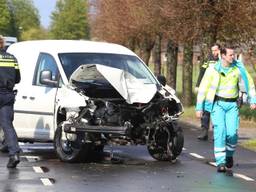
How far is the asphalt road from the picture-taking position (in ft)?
29.4

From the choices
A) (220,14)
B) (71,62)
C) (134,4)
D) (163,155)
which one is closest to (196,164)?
(163,155)

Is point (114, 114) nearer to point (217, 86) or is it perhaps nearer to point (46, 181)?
point (217, 86)

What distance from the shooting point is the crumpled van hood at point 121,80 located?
11.0 meters

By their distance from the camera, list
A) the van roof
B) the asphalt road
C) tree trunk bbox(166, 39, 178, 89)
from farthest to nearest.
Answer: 1. tree trunk bbox(166, 39, 178, 89)
2. the van roof
3. the asphalt road

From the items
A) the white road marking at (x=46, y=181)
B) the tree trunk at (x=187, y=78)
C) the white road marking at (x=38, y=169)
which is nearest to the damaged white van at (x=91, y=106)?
the white road marking at (x=38, y=169)

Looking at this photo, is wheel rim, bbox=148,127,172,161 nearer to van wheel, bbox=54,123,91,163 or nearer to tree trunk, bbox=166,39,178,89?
van wheel, bbox=54,123,91,163

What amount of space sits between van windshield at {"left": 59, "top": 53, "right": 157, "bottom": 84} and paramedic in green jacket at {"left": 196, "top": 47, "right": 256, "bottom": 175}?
5.73 feet

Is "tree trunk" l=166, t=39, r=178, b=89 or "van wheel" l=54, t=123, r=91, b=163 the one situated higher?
"tree trunk" l=166, t=39, r=178, b=89

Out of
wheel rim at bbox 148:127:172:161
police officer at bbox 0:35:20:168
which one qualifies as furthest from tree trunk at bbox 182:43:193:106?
police officer at bbox 0:35:20:168

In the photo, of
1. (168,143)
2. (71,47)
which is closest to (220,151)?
(168,143)

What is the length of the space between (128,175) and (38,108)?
2.45 m

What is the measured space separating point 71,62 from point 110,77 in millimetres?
1215

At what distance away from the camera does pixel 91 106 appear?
36.2 ft

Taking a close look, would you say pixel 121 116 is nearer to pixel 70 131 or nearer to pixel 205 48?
pixel 70 131
